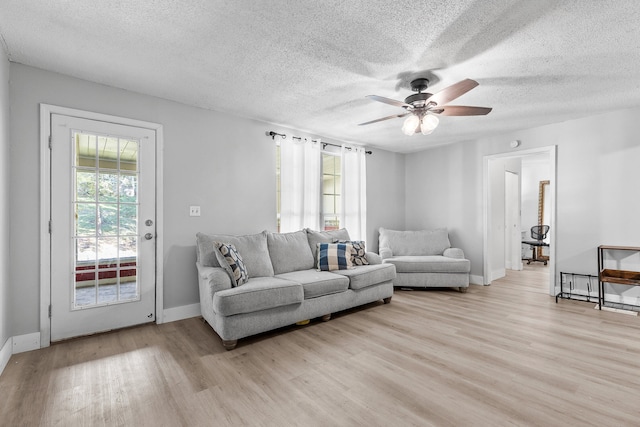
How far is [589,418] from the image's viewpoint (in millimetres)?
1716

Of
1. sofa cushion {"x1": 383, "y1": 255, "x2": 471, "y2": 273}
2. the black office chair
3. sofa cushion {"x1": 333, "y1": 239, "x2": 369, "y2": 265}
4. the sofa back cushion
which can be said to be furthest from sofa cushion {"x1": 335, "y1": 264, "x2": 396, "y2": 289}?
the black office chair

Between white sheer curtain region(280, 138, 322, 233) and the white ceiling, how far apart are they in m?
0.95

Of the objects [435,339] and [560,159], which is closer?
[435,339]

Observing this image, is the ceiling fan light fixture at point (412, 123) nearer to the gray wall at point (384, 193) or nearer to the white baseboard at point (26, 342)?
the gray wall at point (384, 193)

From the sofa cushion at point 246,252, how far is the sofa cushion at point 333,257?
2.24ft

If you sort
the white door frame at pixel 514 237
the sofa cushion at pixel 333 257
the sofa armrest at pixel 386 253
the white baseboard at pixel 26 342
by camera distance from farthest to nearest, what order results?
the white door frame at pixel 514 237, the sofa armrest at pixel 386 253, the sofa cushion at pixel 333 257, the white baseboard at pixel 26 342

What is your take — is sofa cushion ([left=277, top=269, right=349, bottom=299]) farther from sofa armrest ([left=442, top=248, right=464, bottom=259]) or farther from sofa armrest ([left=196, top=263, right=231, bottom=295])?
sofa armrest ([left=442, top=248, right=464, bottom=259])

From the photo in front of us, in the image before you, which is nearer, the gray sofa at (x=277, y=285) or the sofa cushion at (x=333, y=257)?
the gray sofa at (x=277, y=285)

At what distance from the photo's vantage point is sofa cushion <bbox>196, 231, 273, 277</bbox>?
327cm

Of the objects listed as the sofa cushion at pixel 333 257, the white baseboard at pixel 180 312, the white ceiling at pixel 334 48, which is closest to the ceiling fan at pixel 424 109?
the white ceiling at pixel 334 48

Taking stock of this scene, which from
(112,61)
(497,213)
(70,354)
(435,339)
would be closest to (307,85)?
(112,61)

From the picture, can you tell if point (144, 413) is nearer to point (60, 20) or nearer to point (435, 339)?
point (435, 339)

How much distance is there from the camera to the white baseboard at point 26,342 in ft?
8.32

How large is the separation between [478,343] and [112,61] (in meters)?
4.04
